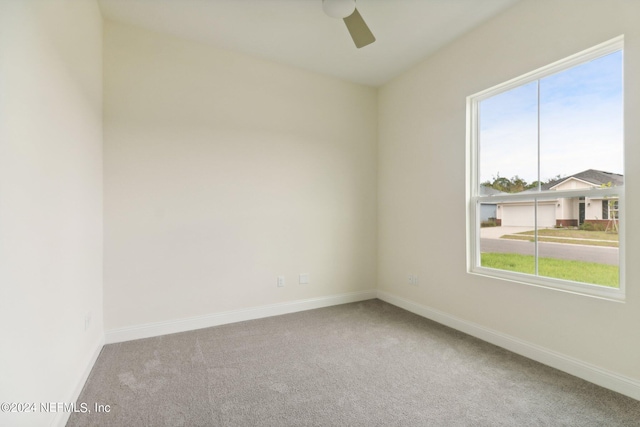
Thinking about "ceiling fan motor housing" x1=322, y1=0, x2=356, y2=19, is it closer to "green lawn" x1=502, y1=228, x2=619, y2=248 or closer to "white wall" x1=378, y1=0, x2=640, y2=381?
"white wall" x1=378, y1=0, x2=640, y2=381

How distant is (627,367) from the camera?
1.84 meters

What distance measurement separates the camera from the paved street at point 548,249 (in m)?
2.04

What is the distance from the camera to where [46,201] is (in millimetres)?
1490

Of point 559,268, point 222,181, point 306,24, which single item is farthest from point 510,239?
point 222,181

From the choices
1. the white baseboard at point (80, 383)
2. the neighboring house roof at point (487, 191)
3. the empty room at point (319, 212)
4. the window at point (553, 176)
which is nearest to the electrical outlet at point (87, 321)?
the empty room at point (319, 212)

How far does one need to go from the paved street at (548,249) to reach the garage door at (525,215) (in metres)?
0.08

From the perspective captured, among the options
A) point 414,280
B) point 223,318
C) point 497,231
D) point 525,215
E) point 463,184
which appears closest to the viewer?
point 525,215

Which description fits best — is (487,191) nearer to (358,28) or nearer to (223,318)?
(358,28)

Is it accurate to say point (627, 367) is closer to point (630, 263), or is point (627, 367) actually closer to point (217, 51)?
point (630, 263)

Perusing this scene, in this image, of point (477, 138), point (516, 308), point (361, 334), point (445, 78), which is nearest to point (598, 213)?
point (516, 308)

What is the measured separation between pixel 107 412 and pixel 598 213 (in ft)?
11.4

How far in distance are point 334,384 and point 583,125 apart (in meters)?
2.62

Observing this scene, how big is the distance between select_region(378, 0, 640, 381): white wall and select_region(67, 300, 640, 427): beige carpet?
30 centimetres

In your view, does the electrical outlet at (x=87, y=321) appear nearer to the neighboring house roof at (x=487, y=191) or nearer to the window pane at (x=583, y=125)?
the neighboring house roof at (x=487, y=191)
